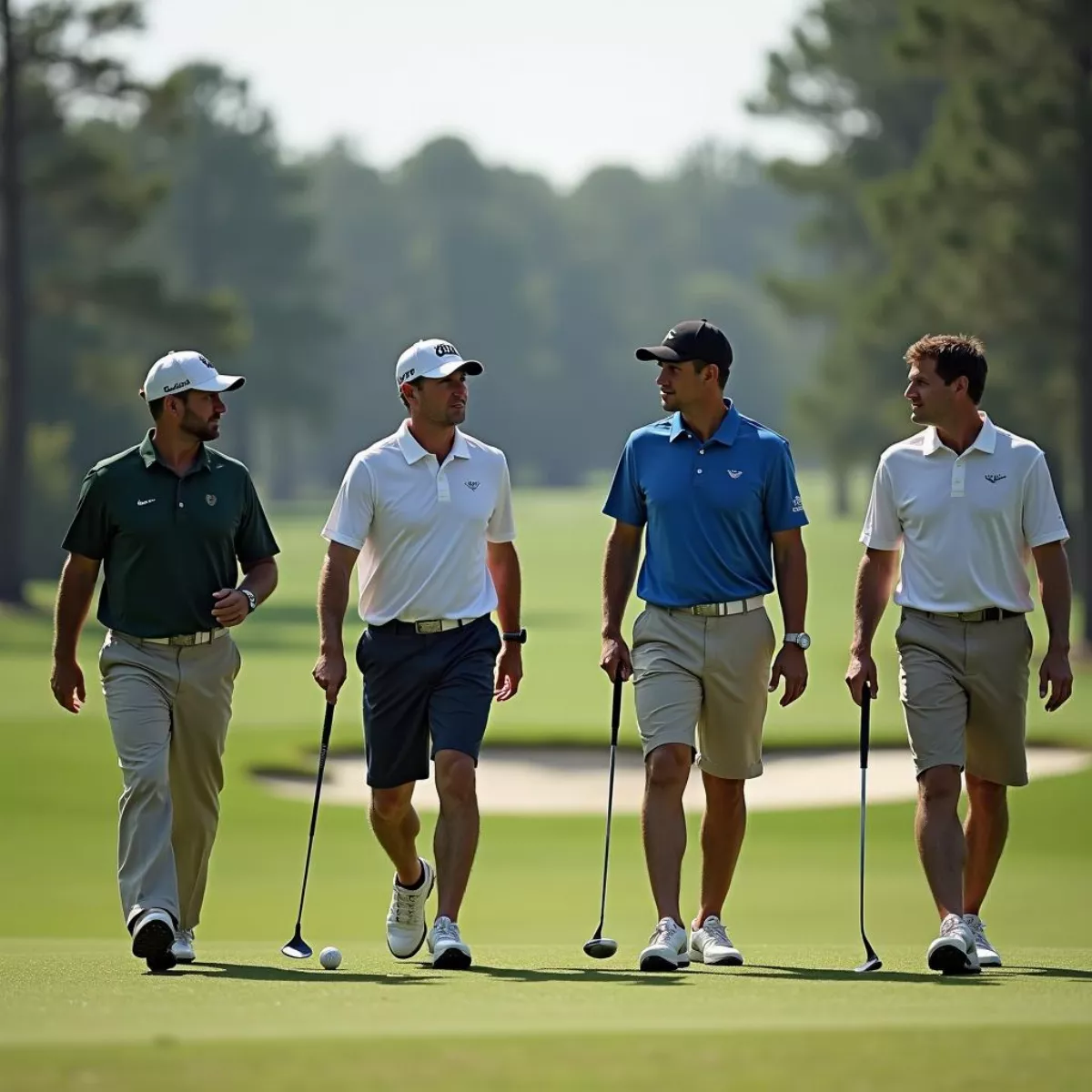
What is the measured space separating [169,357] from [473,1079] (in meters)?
4.00

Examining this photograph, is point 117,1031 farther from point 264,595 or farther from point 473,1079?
point 264,595

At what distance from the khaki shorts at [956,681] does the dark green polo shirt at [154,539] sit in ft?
8.01

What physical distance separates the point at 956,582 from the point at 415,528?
1896 millimetres

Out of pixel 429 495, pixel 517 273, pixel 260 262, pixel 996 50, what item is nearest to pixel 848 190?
pixel 996 50

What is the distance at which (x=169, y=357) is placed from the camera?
333 inches

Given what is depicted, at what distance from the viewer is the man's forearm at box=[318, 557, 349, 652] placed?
8367mm

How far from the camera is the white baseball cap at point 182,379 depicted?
8344 mm

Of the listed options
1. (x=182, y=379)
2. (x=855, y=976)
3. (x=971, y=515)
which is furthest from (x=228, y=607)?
(x=971, y=515)

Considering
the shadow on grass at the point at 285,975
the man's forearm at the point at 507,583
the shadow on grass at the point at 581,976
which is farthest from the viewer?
the man's forearm at the point at 507,583

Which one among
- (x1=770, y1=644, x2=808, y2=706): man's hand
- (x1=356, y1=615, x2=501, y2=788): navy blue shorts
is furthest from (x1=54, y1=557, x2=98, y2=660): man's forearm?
(x1=770, y1=644, x2=808, y2=706): man's hand

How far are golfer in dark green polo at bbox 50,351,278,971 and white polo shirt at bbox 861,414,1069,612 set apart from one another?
232 centimetres

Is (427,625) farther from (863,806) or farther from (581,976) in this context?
(863,806)

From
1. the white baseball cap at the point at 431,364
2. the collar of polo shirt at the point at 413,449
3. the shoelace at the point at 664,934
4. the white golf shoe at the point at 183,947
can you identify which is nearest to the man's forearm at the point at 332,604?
the collar of polo shirt at the point at 413,449

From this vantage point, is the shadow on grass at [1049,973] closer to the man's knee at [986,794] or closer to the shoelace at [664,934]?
the man's knee at [986,794]
